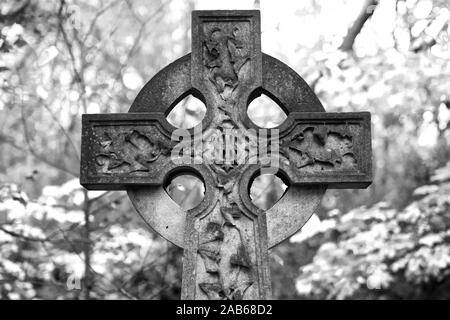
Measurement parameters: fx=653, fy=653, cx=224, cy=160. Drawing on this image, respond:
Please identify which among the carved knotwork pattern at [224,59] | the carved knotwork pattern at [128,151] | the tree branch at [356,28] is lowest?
the carved knotwork pattern at [128,151]

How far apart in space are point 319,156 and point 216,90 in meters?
0.77

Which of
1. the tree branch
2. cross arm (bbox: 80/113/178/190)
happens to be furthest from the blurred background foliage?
cross arm (bbox: 80/113/178/190)

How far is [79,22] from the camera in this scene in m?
7.67

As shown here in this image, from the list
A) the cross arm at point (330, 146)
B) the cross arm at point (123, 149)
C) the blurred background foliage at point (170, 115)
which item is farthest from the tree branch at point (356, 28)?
the cross arm at point (123, 149)

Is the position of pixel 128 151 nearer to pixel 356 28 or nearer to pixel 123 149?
pixel 123 149

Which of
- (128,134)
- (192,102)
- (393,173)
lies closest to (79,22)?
(192,102)

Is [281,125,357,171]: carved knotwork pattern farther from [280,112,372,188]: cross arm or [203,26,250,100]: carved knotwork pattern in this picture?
[203,26,250,100]: carved knotwork pattern

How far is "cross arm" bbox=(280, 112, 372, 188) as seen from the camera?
4.04 meters

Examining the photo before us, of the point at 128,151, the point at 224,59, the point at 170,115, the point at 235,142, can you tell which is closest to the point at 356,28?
the point at 170,115

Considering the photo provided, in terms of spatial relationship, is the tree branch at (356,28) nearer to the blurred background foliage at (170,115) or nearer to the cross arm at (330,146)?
the blurred background foliage at (170,115)

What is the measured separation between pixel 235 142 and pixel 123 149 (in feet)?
2.30

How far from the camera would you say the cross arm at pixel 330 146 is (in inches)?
159

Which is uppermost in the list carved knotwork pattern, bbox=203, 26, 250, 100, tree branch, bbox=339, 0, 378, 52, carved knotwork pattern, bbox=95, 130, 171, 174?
tree branch, bbox=339, 0, 378, 52
